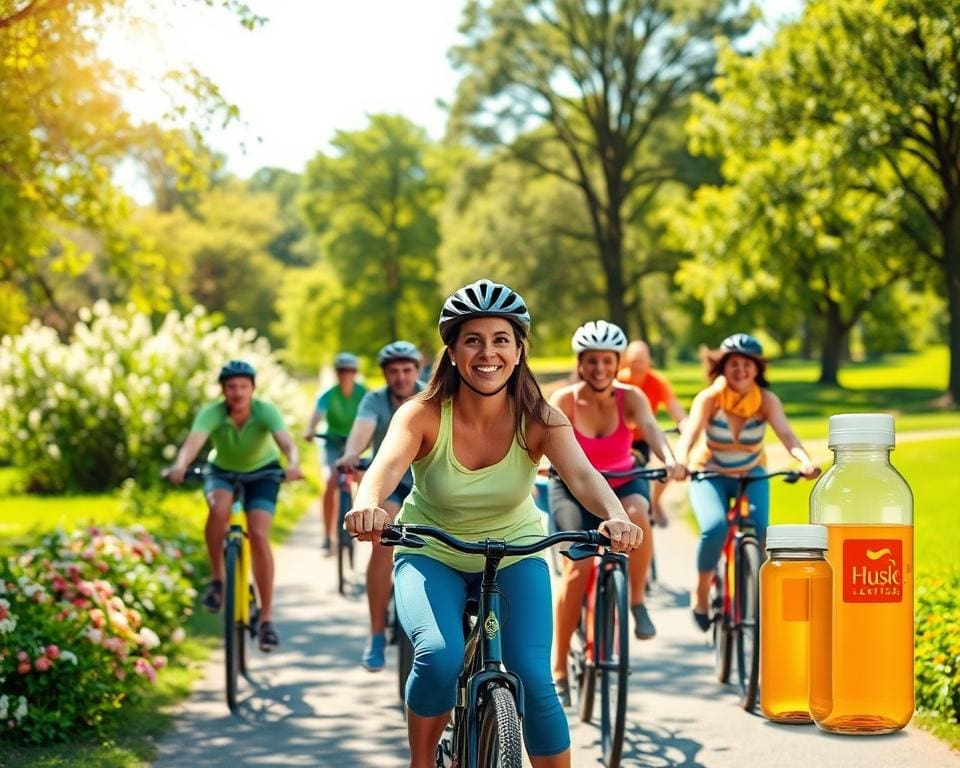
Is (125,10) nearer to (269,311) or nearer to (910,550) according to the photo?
(910,550)

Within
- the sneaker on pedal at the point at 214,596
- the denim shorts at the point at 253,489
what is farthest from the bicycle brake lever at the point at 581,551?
the sneaker on pedal at the point at 214,596

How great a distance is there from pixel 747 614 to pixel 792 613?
234 inches

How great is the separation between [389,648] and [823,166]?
2422 cm

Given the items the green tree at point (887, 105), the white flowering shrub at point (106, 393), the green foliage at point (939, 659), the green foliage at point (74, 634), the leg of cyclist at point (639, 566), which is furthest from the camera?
the green tree at point (887, 105)

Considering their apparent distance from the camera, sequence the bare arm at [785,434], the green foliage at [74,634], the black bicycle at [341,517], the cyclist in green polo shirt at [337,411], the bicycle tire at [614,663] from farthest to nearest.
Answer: the cyclist in green polo shirt at [337,411]
the black bicycle at [341,517]
the green foliage at [74,634]
the bare arm at [785,434]
the bicycle tire at [614,663]

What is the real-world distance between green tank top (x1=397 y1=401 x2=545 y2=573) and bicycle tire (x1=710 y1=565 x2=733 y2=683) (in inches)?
154

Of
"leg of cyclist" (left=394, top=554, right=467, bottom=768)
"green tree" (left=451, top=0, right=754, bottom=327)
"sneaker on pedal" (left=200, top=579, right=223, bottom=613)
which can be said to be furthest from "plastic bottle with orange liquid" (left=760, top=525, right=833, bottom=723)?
"green tree" (left=451, top=0, right=754, bottom=327)

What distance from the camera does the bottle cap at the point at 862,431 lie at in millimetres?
1558

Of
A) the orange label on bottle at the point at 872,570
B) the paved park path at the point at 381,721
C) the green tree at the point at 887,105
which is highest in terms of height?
the green tree at the point at 887,105

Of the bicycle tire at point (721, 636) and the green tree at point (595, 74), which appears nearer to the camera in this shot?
the bicycle tire at point (721, 636)

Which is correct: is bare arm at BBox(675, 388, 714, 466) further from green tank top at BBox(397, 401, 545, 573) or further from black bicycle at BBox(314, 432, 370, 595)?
black bicycle at BBox(314, 432, 370, 595)

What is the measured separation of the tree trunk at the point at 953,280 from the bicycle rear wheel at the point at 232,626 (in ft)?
79.8

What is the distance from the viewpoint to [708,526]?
7961mm

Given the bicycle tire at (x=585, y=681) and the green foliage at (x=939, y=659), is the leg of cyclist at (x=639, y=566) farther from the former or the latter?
the green foliage at (x=939, y=659)
